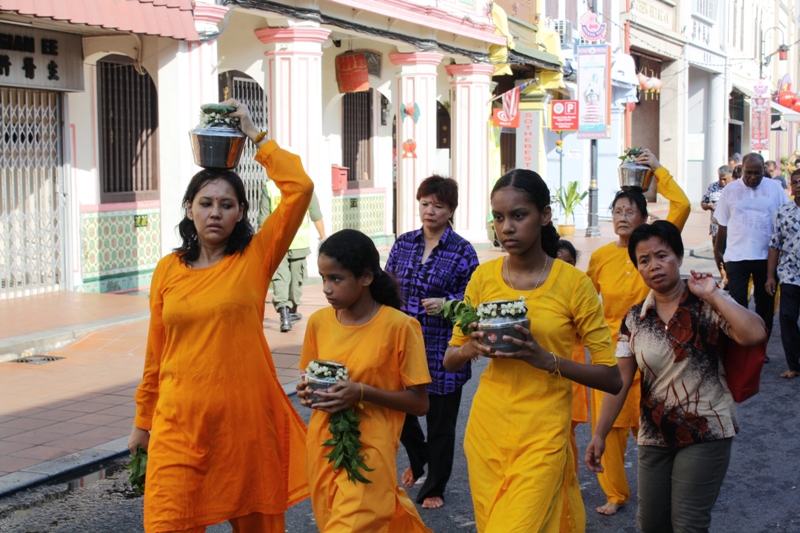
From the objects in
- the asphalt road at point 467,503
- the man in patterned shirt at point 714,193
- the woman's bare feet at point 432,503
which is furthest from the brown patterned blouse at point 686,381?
the man in patterned shirt at point 714,193

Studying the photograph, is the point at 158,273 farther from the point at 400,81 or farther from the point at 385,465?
the point at 400,81

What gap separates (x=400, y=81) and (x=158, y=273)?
14.8 meters

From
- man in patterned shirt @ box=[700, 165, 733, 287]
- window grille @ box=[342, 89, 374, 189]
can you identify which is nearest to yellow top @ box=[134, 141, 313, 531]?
man in patterned shirt @ box=[700, 165, 733, 287]

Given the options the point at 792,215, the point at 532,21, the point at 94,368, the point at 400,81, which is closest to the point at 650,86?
the point at 532,21

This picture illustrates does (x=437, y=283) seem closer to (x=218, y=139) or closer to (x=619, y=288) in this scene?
(x=619, y=288)

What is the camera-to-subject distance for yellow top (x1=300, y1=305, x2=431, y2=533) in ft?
12.5

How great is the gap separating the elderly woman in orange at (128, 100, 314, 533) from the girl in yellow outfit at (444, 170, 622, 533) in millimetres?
765

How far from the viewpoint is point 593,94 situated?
2289 cm

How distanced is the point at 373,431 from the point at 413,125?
14.8 m

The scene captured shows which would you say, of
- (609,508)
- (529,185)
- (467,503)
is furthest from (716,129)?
(529,185)

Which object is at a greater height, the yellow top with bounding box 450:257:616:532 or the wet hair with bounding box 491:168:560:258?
the wet hair with bounding box 491:168:560:258

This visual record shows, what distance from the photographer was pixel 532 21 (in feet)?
78.7

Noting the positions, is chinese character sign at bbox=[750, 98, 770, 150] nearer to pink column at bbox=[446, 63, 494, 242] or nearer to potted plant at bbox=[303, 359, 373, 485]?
→ pink column at bbox=[446, 63, 494, 242]

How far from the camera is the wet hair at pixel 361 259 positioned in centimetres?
396
